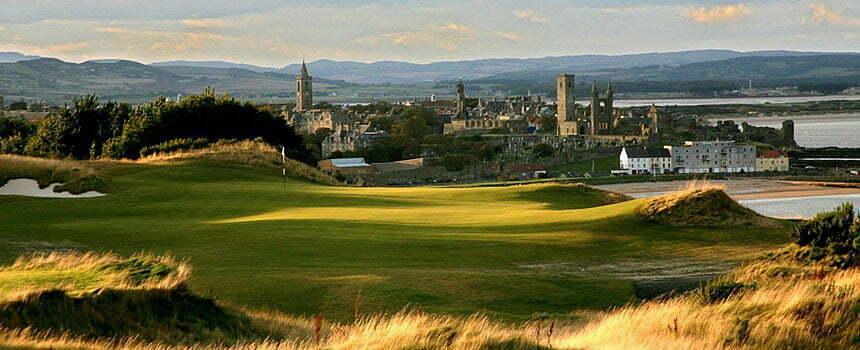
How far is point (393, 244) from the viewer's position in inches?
601

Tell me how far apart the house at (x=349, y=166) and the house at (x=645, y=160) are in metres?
28.0

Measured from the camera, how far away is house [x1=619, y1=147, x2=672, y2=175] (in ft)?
371

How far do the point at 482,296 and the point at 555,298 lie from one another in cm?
82

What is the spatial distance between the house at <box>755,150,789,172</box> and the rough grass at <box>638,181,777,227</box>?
316ft

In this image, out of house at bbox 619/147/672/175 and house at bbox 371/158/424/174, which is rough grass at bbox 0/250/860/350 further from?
house at bbox 619/147/672/175

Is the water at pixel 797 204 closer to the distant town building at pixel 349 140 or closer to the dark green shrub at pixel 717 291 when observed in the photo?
the dark green shrub at pixel 717 291

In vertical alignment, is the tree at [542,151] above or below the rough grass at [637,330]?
below

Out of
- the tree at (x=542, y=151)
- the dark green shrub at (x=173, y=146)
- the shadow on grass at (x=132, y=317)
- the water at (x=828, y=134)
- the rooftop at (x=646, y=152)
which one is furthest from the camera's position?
the water at (x=828, y=134)

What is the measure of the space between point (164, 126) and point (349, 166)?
58.3 m

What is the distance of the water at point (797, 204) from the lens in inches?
1999

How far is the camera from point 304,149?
50094 mm

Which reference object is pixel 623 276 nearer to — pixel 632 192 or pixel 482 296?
pixel 482 296

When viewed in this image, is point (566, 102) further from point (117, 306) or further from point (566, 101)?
point (117, 306)

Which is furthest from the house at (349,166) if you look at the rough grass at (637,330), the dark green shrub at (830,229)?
the rough grass at (637,330)
